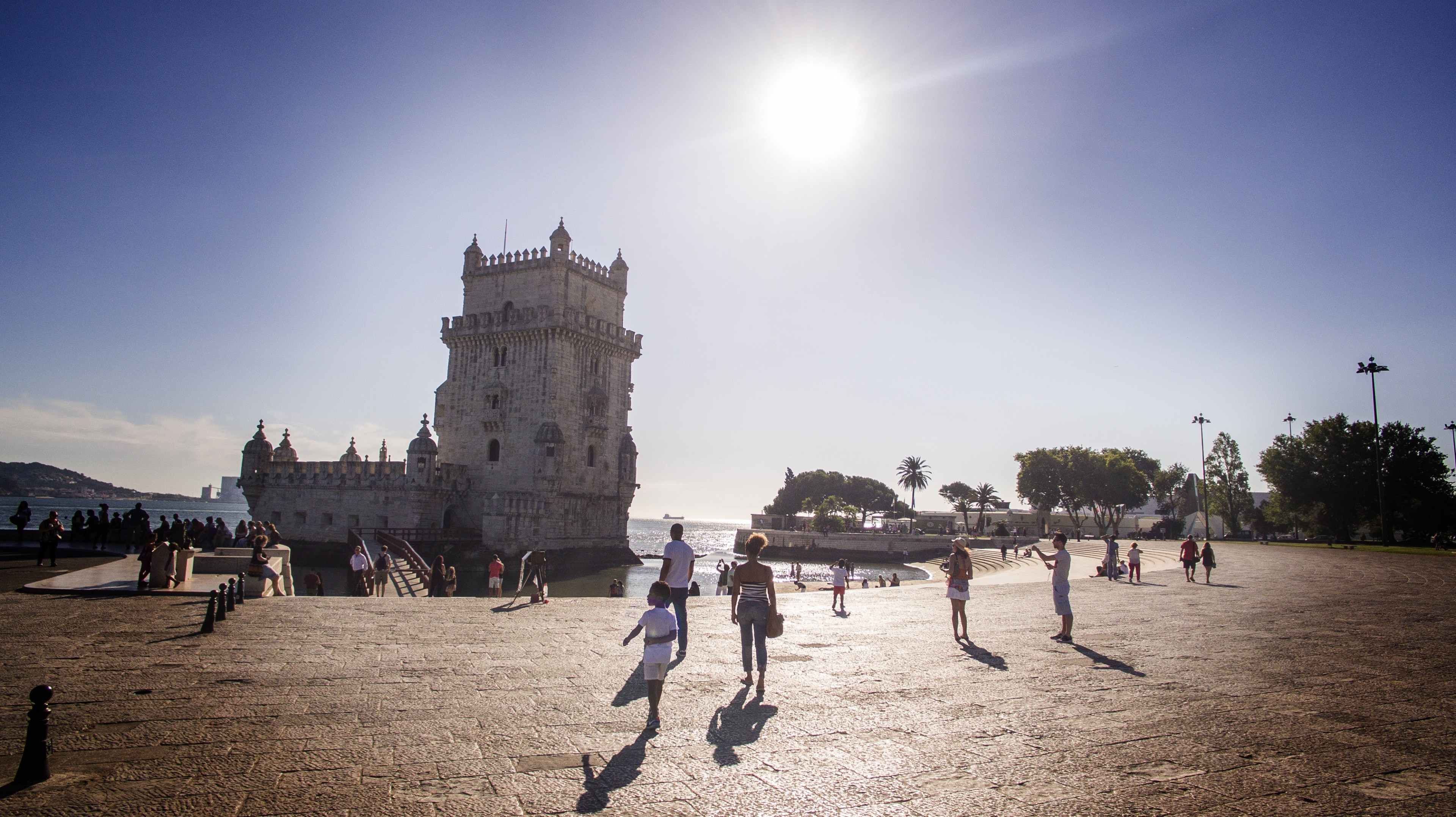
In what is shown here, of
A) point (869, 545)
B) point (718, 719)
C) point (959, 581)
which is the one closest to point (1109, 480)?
point (869, 545)

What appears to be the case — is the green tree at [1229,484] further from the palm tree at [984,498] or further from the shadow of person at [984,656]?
the shadow of person at [984,656]

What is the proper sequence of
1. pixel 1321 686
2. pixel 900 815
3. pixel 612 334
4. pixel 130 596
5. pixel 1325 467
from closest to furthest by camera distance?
1. pixel 900 815
2. pixel 1321 686
3. pixel 130 596
4. pixel 612 334
5. pixel 1325 467

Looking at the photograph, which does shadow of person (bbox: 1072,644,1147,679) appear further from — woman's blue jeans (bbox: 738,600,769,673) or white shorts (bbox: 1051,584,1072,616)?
woman's blue jeans (bbox: 738,600,769,673)

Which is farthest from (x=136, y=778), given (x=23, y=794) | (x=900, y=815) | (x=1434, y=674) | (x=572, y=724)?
(x=1434, y=674)

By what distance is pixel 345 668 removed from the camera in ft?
28.5

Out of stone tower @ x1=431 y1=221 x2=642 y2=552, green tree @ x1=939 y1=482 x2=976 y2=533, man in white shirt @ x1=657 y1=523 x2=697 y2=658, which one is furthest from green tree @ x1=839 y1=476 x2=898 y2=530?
man in white shirt @ x1=657 y1=523 x2=697 y2=658

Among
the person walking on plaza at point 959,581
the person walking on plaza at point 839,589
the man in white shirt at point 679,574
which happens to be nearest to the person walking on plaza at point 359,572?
the person walking on plaza at point 839,589

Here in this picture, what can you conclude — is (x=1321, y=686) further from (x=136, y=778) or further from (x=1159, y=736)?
(x=136, y=778)

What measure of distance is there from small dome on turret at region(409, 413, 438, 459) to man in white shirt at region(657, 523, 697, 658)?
37.7 metres

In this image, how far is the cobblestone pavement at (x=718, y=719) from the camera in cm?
504

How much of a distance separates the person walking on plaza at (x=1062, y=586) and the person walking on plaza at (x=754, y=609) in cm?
560

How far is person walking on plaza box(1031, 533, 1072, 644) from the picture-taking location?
458 inches

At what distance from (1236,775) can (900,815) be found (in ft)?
9.04

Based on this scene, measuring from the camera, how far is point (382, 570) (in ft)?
86.0
